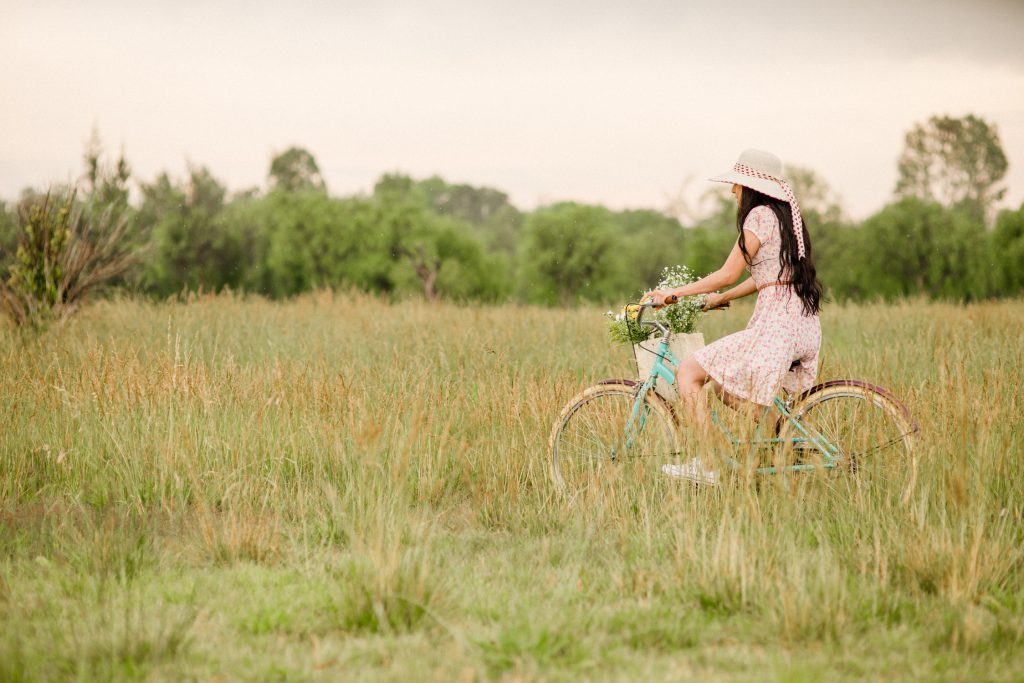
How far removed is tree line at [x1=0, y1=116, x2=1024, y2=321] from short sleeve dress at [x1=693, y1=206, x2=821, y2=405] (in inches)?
1473

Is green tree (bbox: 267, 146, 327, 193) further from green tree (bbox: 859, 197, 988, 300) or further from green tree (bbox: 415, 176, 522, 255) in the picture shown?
green tree (bbox: 859, 197, 988, 300)

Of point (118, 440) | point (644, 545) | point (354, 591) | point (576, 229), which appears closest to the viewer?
point (354, 591)

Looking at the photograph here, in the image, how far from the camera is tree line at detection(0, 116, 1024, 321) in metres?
44.4

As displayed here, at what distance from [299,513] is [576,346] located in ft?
19.1

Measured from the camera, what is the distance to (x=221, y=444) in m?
5.55

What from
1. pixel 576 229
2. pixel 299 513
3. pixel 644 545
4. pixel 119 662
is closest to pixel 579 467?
pixel 644 545

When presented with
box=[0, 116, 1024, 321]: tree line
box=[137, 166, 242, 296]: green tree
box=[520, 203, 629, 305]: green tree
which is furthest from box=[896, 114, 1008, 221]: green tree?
box=[137, 166, 242, 296]: green tree

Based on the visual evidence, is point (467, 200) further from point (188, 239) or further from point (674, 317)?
point (674, 317)

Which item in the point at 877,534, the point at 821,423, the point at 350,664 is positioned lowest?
the point at 350,664

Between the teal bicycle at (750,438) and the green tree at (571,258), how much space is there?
43.4 m

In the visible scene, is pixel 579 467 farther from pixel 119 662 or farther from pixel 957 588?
pixel 119 662

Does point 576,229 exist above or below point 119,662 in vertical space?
above

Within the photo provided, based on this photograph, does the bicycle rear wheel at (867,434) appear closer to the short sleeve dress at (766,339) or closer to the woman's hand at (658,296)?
the short sleeve dress at (766,339)

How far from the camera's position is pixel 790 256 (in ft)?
15.3
